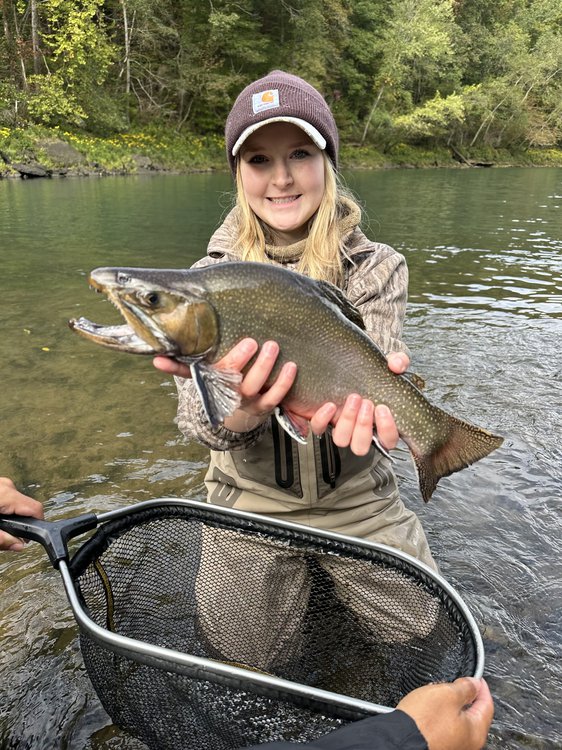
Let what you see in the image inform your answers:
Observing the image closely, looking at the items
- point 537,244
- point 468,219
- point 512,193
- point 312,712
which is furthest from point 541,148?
point 312,712

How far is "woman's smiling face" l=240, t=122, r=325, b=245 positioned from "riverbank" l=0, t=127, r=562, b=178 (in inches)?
1032

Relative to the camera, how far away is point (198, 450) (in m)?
4.70

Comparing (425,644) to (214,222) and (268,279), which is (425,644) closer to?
(268,279)

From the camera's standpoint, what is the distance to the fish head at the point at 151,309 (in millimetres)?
1863

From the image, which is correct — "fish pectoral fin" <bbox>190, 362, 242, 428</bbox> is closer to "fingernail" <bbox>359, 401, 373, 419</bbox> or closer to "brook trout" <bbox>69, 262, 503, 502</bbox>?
"brook trout" <bbox>69, 262, 503, 502</bbox>

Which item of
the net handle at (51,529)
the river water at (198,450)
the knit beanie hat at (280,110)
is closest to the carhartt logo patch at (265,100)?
the knit beanie hat at (280,110)

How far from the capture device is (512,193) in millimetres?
25828

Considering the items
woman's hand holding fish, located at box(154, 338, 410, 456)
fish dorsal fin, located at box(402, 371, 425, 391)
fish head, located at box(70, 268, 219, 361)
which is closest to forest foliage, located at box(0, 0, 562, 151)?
fish head, located at box(70, 268, 219, 361)

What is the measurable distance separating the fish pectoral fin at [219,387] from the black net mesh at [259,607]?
65cm

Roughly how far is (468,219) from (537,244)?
160 inches

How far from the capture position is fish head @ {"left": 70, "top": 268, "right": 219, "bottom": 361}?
1.86 meters

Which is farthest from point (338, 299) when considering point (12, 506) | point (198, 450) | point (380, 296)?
point (198, 450)

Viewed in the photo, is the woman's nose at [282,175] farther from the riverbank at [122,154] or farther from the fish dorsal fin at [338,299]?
the riverbank at [122,154]

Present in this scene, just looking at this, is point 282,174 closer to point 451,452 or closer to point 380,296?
point 380,296
